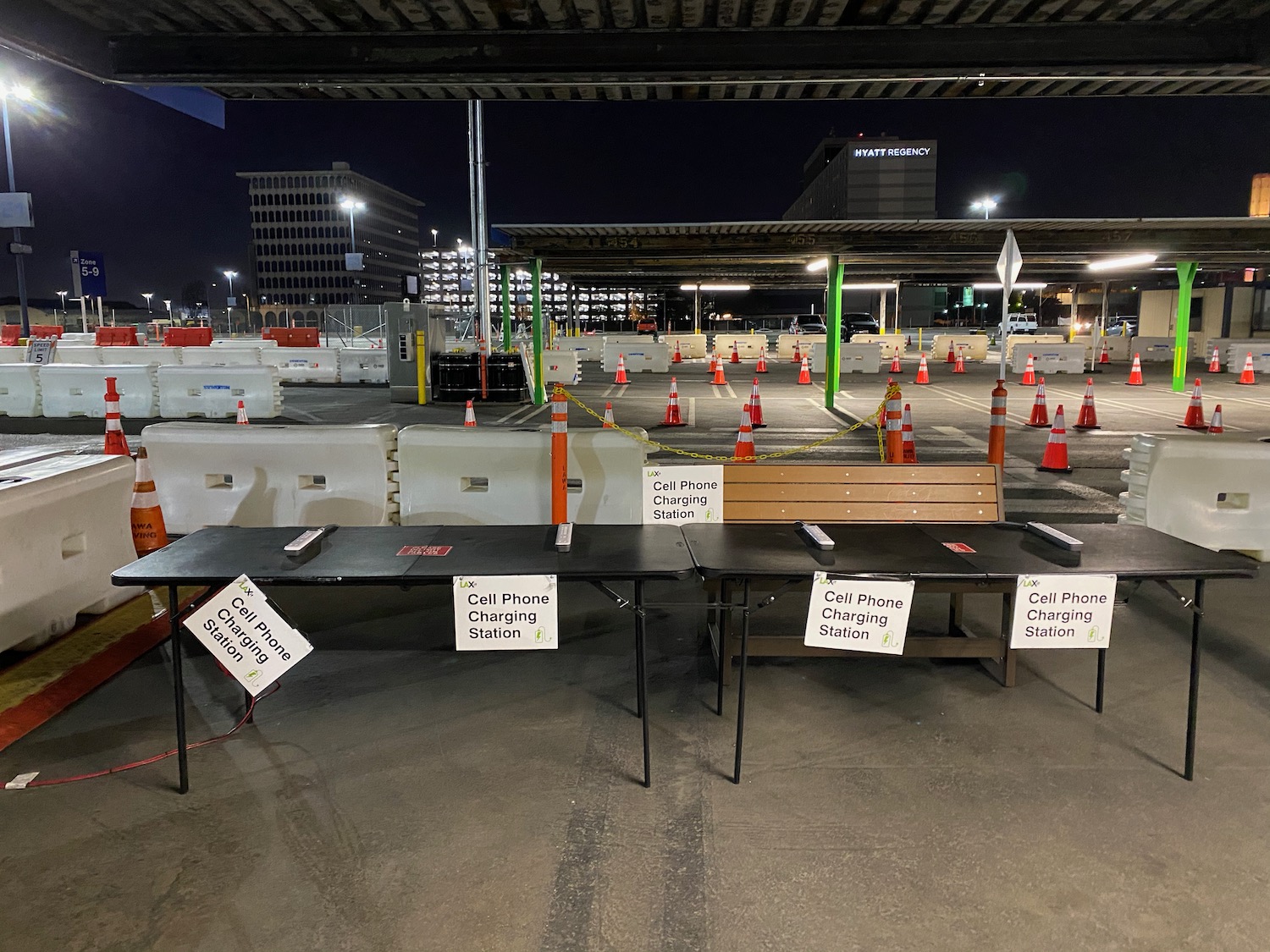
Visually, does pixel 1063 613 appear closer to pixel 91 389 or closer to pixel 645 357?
pixel 91 389

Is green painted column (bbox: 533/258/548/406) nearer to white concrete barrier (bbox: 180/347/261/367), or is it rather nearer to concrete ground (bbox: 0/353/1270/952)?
white concrete barrier (bbox: 180/347/261/367)

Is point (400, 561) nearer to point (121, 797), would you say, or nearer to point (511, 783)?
point (511, 783)

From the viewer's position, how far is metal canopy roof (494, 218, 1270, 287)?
54.6 ft

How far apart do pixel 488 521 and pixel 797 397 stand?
1629 cm

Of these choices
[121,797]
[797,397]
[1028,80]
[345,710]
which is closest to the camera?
[121,797]

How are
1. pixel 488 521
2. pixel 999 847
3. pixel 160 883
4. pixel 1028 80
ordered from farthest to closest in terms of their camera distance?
1. pixel 488 521
2. pixel 1028 80
3. pixel 999 847
4. pixel 160 883

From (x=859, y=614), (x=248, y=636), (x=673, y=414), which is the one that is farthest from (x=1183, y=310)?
(x=248, y=636)

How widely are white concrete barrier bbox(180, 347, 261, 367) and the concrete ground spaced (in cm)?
2203

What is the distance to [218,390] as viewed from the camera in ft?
56.4

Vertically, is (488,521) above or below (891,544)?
below

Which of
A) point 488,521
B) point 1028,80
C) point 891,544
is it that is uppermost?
point 1028,80

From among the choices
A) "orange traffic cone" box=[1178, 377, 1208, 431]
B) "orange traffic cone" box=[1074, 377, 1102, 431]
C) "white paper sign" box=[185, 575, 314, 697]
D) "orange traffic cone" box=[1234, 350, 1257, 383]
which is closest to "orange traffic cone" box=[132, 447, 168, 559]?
"white paper sign" box=[185, 575, 314, 697]

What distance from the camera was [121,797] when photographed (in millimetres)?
3738

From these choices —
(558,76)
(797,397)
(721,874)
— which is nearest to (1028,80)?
(558,76)
